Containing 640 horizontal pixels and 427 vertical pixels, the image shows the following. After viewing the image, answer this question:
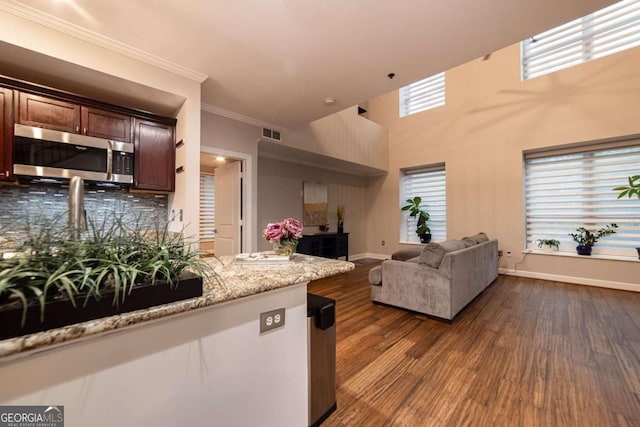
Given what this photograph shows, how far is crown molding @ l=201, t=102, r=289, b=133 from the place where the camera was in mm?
3467

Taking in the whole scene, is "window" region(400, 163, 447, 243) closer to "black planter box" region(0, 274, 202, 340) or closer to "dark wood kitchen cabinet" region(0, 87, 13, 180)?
"black planter box" region(0, 274, 202, 340)

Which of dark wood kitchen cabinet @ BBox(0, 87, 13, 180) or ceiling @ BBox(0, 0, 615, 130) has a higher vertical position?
ceiling @ BBox(0, 0, 615, 130)

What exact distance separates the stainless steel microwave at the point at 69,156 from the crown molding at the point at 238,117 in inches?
48.3

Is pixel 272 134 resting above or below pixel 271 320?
above

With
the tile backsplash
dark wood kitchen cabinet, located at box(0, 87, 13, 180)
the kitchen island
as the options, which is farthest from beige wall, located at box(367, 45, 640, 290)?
dark wood kitchen cabinet, located at box(0, 87, 13, 180)

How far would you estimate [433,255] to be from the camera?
9.46 ft

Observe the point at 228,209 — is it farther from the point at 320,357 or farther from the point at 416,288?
the point at 320,357

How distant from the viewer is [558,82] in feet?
14.6

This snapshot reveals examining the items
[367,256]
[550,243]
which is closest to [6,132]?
[367,256]

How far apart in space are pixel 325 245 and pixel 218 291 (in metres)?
4.83

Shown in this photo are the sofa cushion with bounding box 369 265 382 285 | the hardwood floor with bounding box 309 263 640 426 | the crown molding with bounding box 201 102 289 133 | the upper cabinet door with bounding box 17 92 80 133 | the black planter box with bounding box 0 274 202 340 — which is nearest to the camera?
the black planter box with bounding box 0 274 202 340

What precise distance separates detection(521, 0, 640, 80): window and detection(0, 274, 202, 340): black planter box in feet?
20.1

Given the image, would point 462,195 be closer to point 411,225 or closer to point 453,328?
point 411,225
